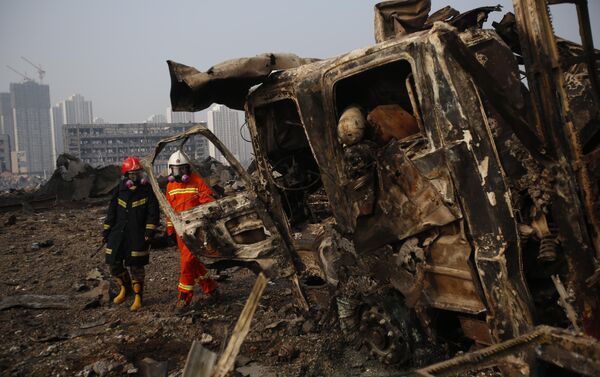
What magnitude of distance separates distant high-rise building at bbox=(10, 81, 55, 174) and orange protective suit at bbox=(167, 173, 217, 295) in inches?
3311

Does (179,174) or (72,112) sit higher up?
(72,112)

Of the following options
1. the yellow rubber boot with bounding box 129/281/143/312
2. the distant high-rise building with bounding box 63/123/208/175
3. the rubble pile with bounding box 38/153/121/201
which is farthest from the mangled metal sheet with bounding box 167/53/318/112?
the distant high-rise building with bounding box 63/123/208/175

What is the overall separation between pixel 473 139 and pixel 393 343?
1644mm

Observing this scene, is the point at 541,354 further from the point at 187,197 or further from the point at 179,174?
the point at 179,174

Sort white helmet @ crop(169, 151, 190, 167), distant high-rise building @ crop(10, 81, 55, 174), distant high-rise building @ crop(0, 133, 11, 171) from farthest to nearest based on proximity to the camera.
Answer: distant high-rise building @ crop(10, 81, 55, 174)
distant high-rise building @ crop(0, 133, 11, 171)
white helmet @ crop(169, 151, 190, 167)

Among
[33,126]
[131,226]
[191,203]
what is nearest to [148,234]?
[131,226]

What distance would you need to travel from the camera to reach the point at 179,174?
5707 millimetres

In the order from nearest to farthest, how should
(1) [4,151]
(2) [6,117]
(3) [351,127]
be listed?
1. (3) [351,127]
2. (1) [4,151]
3. (2) [6,117]

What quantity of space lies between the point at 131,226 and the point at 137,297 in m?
0.87

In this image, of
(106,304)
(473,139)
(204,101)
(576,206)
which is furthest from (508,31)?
(106,304)

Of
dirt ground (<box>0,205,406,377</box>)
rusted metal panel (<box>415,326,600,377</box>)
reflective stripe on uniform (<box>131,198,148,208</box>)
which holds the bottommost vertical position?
dirt ground (<box>0,205,406,377</box>)

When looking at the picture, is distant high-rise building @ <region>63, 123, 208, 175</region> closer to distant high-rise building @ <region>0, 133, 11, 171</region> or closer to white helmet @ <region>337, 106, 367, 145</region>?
distant high-rise building @ <region>0, 133, 11, 171</region>

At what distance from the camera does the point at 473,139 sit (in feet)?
9.55

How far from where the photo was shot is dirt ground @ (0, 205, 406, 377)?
395 centimetres
